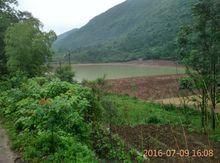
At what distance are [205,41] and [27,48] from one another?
8.37 metres

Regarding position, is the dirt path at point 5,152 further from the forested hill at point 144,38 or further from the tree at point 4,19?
the forested hill at point 144,38

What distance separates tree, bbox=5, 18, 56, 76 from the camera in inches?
747

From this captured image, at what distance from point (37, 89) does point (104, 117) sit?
2.32 m

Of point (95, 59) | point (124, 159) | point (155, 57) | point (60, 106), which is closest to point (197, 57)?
point (124, 159)

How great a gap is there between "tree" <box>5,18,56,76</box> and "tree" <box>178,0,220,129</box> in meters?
6.71

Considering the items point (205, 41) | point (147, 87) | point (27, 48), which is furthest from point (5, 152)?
point (147, 87)

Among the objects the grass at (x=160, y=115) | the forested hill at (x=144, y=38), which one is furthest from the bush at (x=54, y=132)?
the forested hill at (x=144, y=38)

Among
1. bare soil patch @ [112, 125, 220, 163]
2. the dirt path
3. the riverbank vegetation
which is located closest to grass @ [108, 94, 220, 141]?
the riverbank vegetation

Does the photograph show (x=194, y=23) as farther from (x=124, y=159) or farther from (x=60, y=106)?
(x=60, y=106)

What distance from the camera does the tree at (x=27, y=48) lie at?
1898 cm

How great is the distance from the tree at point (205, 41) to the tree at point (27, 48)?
671cm

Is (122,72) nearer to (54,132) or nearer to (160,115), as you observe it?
(160,115)

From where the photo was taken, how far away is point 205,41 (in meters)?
18.2

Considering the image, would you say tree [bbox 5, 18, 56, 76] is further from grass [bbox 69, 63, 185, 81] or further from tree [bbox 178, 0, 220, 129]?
grass [bbox 69, 63, 185, 81]
